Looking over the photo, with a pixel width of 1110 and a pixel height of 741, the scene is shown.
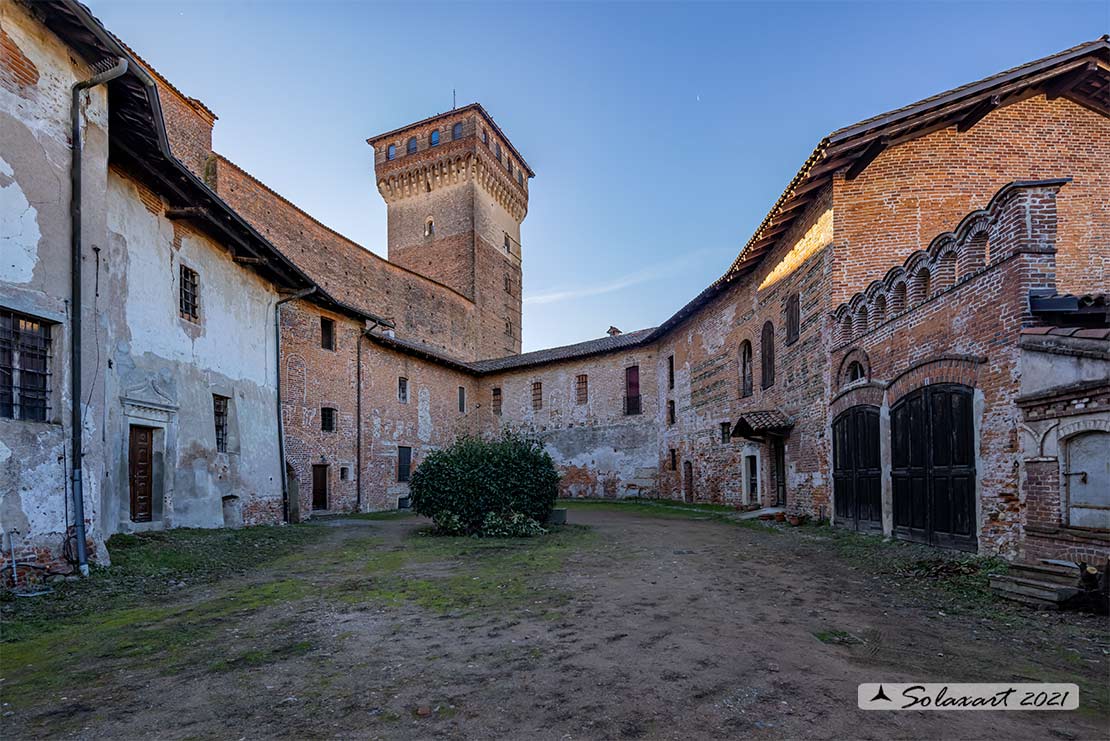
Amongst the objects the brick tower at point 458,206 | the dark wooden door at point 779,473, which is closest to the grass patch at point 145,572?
the dark wooden door at point 779,473

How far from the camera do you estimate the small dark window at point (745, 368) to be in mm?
18252

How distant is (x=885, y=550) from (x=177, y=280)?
12934 millimetres

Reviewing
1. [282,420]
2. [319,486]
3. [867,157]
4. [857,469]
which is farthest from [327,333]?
[867,157]

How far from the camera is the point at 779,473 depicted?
1588 cm

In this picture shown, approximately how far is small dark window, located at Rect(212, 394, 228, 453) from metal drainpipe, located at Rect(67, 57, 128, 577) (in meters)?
5.61

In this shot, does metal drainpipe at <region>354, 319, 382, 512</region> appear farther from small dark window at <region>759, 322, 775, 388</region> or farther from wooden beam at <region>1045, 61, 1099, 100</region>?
wooden beam at <region>1045, 61, 1099, 100</region>

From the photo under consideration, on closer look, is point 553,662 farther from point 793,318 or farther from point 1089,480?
point 793,318

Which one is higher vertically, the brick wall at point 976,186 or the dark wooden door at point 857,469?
the brick wall at point 976,186

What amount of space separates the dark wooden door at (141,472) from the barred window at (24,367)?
3.23 metres

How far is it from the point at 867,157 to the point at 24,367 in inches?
554

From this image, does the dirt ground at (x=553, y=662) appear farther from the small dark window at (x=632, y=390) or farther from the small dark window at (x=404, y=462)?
the small dark window at (x=632, y=390)

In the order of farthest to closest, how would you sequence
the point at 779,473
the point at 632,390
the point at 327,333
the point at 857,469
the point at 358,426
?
the point at 632,390, the point at 358,426, the point at 327,333, the point at 779,473, the point at 857,469

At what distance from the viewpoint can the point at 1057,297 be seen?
6.98 metres

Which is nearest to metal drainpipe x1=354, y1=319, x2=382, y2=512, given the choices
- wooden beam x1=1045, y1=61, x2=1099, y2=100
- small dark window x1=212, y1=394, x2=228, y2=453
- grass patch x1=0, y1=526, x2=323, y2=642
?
small dark window x1=212, y1=394, x2=228, y2=453
